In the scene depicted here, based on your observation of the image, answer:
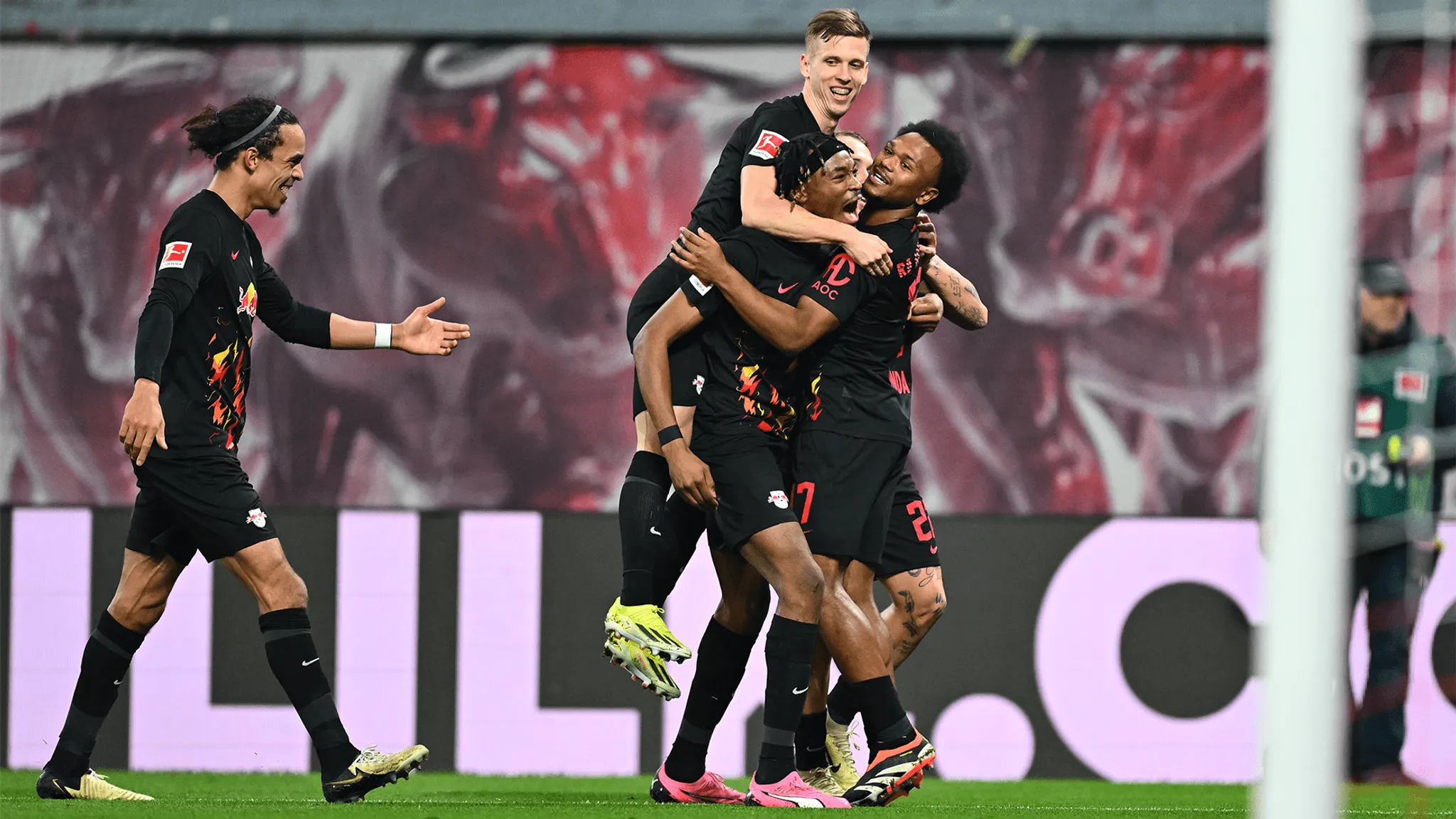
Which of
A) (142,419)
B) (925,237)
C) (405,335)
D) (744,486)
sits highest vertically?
(925,237)

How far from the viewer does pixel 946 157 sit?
173 inches

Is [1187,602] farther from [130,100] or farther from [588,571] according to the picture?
[130,100]

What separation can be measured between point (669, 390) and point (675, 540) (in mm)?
550

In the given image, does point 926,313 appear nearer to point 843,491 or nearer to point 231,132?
point 843,491

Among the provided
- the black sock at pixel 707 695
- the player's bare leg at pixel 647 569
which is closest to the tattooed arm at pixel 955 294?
the player's bare leg at pixel 647 569

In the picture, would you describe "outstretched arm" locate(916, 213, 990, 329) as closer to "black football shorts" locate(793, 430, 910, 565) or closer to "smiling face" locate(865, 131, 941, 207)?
"smiling face" locate(865, 131, 941, 207)

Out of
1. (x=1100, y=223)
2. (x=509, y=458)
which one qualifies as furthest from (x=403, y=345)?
(x=1100, y=223)

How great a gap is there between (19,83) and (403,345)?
4.20 m

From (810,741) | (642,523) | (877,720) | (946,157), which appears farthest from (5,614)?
(946,157)

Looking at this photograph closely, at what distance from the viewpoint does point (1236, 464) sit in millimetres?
7758

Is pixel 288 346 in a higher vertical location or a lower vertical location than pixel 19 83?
lower

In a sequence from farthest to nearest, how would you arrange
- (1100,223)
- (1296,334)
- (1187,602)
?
(1100,223)
(1187,602)
(1296,334)

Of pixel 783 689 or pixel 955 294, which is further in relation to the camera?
pixel 955 294

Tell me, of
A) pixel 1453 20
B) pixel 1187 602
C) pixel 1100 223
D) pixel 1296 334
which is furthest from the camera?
pixel 1100 223
